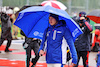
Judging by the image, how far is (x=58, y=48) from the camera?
18.3 feet

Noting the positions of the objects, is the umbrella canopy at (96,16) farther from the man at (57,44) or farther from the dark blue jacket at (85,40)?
the man at (57,44)

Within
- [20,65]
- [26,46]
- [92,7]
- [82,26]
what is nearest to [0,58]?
[20,65]

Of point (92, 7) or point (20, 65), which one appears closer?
point (20, 65)

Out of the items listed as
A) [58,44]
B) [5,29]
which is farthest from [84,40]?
[5,29]

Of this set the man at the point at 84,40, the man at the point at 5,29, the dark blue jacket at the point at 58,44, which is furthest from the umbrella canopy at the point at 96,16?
the man at the point at 5,29

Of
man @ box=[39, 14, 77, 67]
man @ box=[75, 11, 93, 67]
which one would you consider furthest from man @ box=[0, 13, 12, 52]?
man @ box=[39, 14, 77, 67]

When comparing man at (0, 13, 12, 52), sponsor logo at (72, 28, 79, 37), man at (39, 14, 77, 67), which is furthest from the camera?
man at (0, 13, 12, 52)

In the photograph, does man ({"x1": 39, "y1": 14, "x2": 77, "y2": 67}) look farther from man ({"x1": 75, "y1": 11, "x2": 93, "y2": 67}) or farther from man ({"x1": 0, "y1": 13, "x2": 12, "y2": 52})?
man ({"x1": 0, "y1": 13, "x2": 12, "y2": 52})

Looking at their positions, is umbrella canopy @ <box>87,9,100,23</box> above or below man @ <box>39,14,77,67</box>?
above

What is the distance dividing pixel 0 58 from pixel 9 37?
2.34 meters

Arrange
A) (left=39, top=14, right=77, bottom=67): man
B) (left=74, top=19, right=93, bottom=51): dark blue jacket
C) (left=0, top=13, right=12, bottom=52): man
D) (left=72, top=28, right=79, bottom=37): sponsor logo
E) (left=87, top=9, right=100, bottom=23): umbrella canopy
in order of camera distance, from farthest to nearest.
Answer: (left=0, top=13, right=12, bottom=52): man < (left=87, top=9, right=100, bottom=23): umbrella canopy < (left=74, top=19, right=93, bottom=51): dark blue jacket < (left=72, top=28, right=79, bottom=37): sponsor logo < (left=39, top=14, right=77, bottom=67): man

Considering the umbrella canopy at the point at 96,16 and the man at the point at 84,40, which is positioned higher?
the umbrella canopy at the point at 96,16

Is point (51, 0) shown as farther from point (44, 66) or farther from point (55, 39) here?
point (44, 66)

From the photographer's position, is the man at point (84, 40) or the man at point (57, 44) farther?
the man at point (84, 40)
